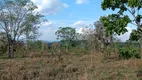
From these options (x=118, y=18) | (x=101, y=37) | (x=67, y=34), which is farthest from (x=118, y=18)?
(x=67, y=34)

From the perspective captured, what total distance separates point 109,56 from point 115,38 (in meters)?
8.42

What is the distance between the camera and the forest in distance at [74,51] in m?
9.77

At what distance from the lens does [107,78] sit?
887cm

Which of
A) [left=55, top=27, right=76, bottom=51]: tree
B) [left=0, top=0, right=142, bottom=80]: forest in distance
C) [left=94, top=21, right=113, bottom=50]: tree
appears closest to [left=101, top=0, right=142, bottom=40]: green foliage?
[left=0, top=0, right=142, bottom=80]: forest in distance

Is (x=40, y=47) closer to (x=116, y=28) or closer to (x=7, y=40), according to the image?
(x=7, y=40)

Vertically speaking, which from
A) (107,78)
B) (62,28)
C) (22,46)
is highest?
(62,28)

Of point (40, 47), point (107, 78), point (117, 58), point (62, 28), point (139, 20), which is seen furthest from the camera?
point (62, 28)

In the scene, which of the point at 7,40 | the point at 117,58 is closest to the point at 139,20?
the point at 117,58

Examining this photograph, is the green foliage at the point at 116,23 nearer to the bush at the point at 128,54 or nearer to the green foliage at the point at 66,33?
the bush at the point at 128,54

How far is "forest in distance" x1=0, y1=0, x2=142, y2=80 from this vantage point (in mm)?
9766

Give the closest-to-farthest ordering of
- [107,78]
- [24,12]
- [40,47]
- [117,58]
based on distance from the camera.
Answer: [107,78] → [117,58] → [24,12] → [40,47]

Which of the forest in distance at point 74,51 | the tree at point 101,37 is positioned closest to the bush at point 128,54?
the forest in distance at point 74,51

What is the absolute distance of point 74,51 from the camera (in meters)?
25.1

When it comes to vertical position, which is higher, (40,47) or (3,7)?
(3,7)
